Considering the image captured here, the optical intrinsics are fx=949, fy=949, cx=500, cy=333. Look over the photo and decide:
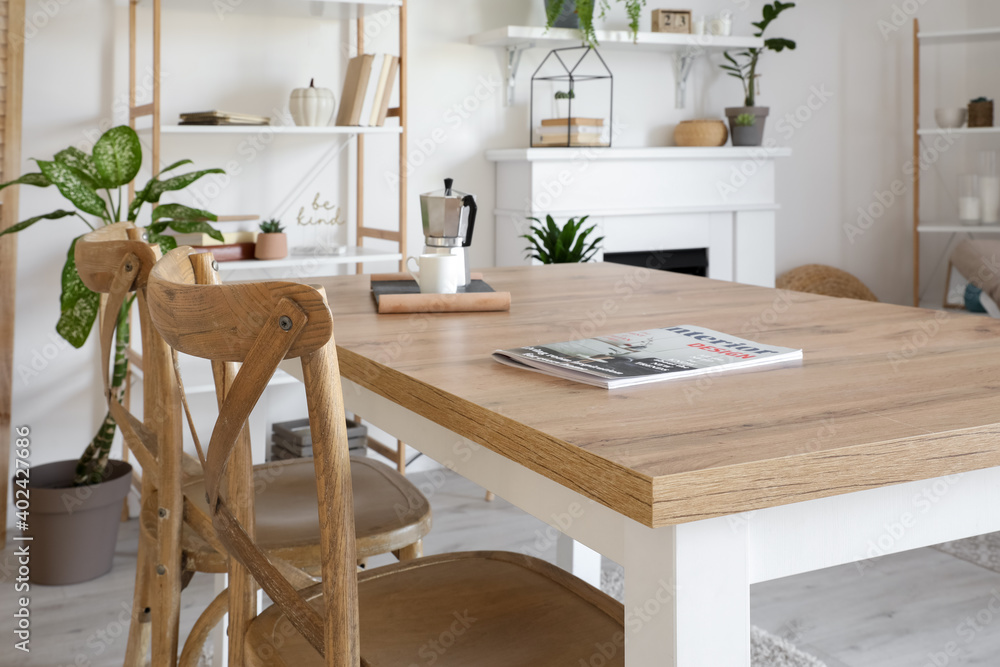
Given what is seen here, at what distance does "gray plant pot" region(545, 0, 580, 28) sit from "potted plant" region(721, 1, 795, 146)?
0.72 m

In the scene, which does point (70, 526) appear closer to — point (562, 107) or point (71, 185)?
point (71, 185)

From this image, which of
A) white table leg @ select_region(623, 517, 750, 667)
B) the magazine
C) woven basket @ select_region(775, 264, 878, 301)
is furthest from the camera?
woven basket @ select_region(775, 264, 878, 301)

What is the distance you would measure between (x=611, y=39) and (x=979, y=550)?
6.95 ft

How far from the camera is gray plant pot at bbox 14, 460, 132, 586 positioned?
2.47m

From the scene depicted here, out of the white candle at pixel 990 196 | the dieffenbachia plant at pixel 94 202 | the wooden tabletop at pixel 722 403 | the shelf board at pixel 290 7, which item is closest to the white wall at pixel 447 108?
the shelf board at pixel 290 7

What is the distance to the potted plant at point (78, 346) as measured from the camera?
242 cm

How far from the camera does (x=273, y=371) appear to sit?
0.76 meters

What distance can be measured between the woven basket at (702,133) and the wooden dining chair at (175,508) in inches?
104

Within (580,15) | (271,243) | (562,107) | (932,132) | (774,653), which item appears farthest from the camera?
(932,132)

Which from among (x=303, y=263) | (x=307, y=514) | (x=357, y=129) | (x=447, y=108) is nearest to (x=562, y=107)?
(x=447, y=108)

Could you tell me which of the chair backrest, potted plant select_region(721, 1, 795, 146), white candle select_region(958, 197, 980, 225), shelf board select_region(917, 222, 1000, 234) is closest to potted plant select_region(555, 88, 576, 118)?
potted plant select_region(721, 1, 795, 146)

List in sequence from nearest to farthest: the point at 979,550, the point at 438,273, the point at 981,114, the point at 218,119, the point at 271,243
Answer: the point at 438,273
the point at 979,550
the point at 218,119
the point at 271,243
the point at 981,114

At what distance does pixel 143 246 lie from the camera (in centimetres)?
123

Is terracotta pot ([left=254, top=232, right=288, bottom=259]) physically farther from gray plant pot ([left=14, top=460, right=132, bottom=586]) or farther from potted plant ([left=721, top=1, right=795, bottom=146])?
potted plant ([left=721, top=1, right=795, bottom=146])
